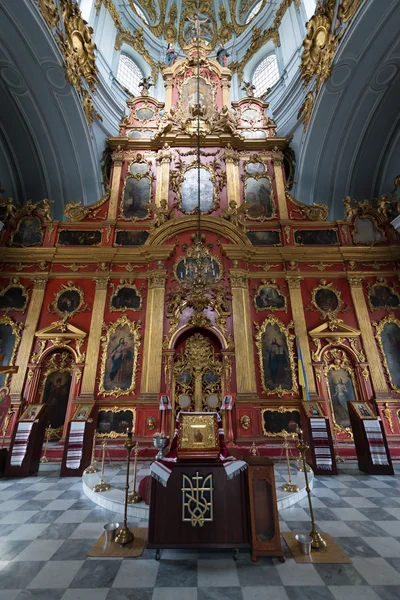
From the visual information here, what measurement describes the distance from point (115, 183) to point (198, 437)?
10499 mm

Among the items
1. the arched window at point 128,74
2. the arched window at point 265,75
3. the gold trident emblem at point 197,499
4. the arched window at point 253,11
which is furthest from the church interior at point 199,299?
the arched window at point 253,11

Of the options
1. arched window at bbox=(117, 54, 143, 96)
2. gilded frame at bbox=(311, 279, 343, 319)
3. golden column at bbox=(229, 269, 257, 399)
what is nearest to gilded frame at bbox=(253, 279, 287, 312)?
golden column at bbox=(229, 269, 257, 399)

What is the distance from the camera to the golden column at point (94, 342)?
871cm

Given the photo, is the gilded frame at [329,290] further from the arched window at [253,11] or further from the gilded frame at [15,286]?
the arched window at [253,11]

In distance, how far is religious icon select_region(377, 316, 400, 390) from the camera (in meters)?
8.95

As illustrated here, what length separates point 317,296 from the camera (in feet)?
33.0

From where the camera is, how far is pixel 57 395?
9000 millimetres

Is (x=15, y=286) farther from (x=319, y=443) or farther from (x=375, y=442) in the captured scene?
(x=375, y=442)

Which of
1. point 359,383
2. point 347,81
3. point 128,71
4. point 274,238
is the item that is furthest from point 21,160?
point 359,383

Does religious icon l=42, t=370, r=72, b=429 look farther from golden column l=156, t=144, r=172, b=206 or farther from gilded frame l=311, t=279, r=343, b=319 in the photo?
gilded frame l=311, t=279, r=343, b=319

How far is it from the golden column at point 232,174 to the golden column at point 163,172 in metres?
2.37

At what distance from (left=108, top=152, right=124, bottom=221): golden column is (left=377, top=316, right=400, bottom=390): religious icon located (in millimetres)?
10088

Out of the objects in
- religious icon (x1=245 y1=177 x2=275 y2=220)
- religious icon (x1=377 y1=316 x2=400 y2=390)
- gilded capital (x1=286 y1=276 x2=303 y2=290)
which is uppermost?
religious icon (x1=245 y1=177 x2=275 y2=220)

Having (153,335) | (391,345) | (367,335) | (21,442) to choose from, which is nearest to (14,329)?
(21,442)
